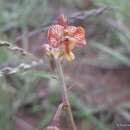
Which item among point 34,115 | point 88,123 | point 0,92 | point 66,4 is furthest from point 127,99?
→ point 66,4

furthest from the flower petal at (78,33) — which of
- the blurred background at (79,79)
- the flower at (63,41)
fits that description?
the blurred background at (79,79)

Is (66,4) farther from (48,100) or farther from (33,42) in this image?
(48,100)

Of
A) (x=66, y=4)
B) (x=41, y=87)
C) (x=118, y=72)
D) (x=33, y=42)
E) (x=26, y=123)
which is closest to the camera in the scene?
(x=26, y=123)

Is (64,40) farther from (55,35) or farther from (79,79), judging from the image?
(79,79)

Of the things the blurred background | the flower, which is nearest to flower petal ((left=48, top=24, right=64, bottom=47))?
the flower

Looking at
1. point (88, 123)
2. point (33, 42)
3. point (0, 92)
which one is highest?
point (33, 42)

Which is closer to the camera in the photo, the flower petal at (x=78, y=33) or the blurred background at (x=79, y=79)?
the flower petal at (x=78, y=33)

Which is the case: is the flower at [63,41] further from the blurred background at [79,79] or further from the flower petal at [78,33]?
the blurred background at [79,79]
